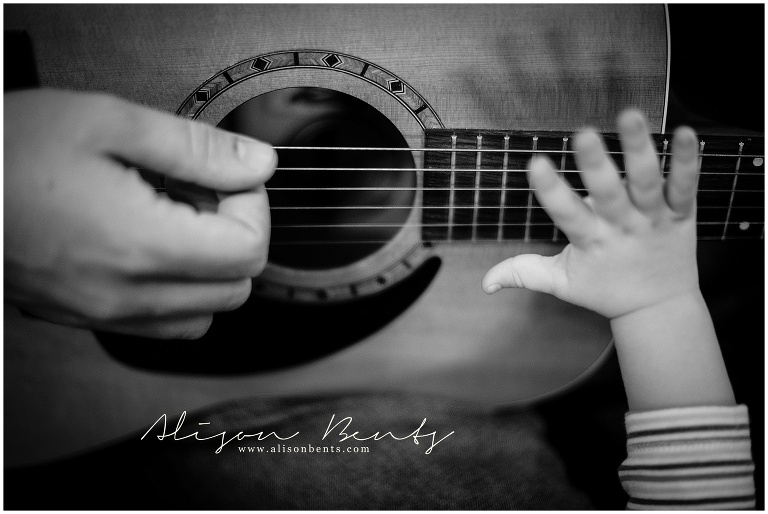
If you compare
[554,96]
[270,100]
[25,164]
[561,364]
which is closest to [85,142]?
[25,164]

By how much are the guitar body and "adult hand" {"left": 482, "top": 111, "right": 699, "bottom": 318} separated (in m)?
0.17

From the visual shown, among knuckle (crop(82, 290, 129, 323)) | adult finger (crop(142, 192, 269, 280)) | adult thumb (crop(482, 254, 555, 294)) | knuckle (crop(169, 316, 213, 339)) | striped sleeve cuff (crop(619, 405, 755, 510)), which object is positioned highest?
adult finger (crop(142, 192, 269, 280))

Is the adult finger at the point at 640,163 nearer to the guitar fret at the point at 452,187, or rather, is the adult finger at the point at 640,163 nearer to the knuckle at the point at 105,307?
the guitar fret at the point at 452,187

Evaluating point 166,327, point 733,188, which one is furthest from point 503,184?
point 166,327

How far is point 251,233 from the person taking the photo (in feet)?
1.30

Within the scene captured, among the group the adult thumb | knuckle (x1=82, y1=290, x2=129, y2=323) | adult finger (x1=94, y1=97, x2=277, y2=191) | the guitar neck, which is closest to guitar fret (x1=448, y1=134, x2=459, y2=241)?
the guitar neck

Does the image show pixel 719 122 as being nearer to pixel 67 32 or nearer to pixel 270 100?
pixel 270 100

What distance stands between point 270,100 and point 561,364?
53 cm

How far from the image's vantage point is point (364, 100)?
56 cm

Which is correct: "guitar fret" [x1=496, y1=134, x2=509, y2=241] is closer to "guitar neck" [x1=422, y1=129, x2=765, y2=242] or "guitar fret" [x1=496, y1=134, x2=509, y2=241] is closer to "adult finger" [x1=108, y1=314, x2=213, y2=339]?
"guitar neck" [x1=422, y1=129, x2=765, y2=242]

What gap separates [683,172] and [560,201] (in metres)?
0.09

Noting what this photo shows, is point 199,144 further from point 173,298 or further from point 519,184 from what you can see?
point 519,184

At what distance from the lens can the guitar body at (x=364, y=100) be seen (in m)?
0.55

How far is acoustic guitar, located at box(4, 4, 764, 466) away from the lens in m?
0.55
